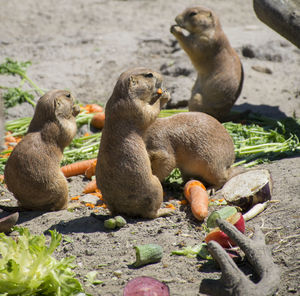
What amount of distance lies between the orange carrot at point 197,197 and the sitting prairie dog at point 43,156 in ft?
4.44

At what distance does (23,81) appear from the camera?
29.7ft

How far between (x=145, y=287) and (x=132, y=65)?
24.2ft

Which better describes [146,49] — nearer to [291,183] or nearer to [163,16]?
[163,16]

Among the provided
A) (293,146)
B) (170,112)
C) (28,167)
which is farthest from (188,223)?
(170,112)

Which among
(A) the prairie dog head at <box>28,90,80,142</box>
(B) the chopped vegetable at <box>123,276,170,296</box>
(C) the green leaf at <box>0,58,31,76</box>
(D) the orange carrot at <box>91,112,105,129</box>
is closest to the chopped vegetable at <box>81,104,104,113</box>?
(D) the orange carrot at <box>91,112,105,129</box>

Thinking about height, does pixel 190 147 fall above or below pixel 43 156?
below

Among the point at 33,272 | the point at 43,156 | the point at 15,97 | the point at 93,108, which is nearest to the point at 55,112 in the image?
the point at 43,156

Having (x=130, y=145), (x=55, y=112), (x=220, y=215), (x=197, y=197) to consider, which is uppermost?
(x=55, y=112)

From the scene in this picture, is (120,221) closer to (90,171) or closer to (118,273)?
(118,273)

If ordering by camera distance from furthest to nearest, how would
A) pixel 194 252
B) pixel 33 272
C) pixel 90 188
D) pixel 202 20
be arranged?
pixel 202 20 < pixel 90 188 < pixel 194 252 < pixel 33 272

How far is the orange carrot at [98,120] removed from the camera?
814cm

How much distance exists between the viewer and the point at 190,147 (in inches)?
217

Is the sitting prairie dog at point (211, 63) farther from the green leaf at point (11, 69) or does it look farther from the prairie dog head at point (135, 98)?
the prairie dog head at point (135, 98)

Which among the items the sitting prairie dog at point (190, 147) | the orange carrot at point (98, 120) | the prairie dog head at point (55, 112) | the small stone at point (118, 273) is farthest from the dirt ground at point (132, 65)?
the orange carrot at point (98, 120)
